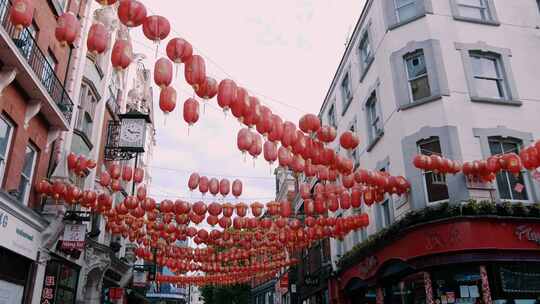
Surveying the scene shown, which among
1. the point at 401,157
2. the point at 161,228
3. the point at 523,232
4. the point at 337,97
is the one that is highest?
the point at 337,97

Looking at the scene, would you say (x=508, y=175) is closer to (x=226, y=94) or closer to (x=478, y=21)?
(x=478, y=21)

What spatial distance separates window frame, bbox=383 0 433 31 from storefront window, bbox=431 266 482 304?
9.58 metres

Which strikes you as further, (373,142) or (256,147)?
(373,142)

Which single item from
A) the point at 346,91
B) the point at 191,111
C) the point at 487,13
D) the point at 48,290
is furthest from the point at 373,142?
the point at 48,290

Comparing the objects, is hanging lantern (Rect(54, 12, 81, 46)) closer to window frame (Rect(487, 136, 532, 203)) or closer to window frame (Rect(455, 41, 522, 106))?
window frame (Rect(455, 41, 522, 106))

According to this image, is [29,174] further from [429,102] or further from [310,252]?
[310,252]

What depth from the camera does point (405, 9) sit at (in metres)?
16.8

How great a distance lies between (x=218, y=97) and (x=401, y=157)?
8.63 meters

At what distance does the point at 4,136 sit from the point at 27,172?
2.19 metres

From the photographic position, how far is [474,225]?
12.0 meters

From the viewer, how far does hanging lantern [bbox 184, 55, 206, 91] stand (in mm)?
7992

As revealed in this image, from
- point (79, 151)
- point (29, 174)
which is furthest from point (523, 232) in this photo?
point (79, 151)

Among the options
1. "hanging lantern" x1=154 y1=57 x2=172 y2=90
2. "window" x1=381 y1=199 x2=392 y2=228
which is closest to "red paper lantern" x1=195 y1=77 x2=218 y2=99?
"hanging lantern" x1=154 y1=57 x2=172 y2=90

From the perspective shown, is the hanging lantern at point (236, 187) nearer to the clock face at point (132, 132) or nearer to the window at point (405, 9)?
the clock face at point (132, 132)
